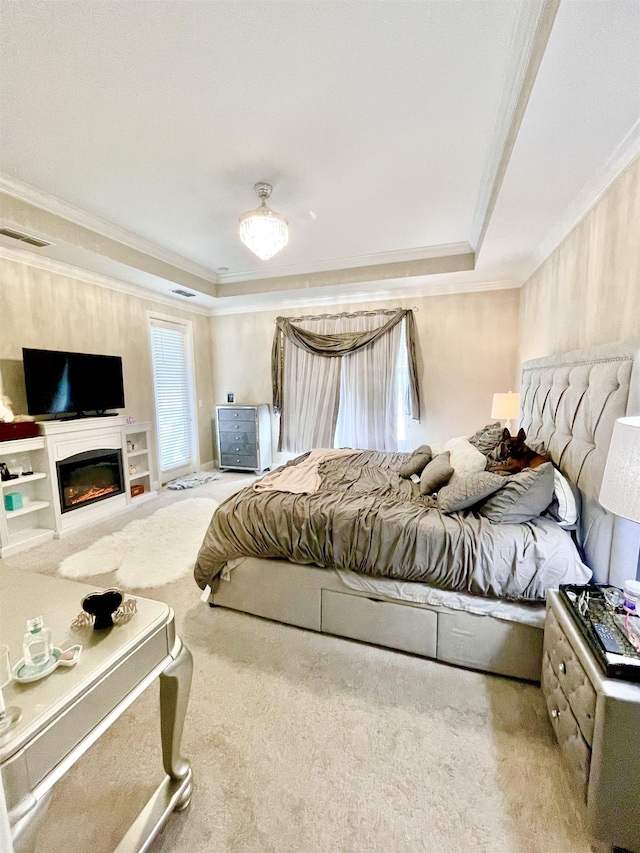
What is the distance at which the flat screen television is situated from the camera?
3174 millimetres

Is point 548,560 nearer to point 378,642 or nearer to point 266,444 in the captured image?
point 378,642

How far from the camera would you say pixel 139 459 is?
4531mm

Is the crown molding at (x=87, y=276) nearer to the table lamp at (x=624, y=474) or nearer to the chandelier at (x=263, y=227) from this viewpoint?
the chandelier at (x=263, y=227)

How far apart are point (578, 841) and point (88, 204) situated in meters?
4.39

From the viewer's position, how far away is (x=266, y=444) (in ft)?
17.8

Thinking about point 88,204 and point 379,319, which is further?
point 379,319

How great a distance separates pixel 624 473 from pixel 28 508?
13.5 feet

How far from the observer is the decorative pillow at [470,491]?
186cm

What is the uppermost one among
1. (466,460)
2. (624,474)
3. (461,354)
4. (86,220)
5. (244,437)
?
(86,220)

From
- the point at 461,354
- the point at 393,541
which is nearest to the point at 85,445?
the point at 393,541

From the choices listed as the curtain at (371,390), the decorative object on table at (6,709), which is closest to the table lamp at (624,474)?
the decorative object on table at (6,709)

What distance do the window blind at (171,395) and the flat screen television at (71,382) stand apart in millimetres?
782

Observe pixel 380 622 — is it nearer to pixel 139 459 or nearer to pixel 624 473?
pixel 624 473

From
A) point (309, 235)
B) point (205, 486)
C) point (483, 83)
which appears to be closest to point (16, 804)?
point (483, 83)
